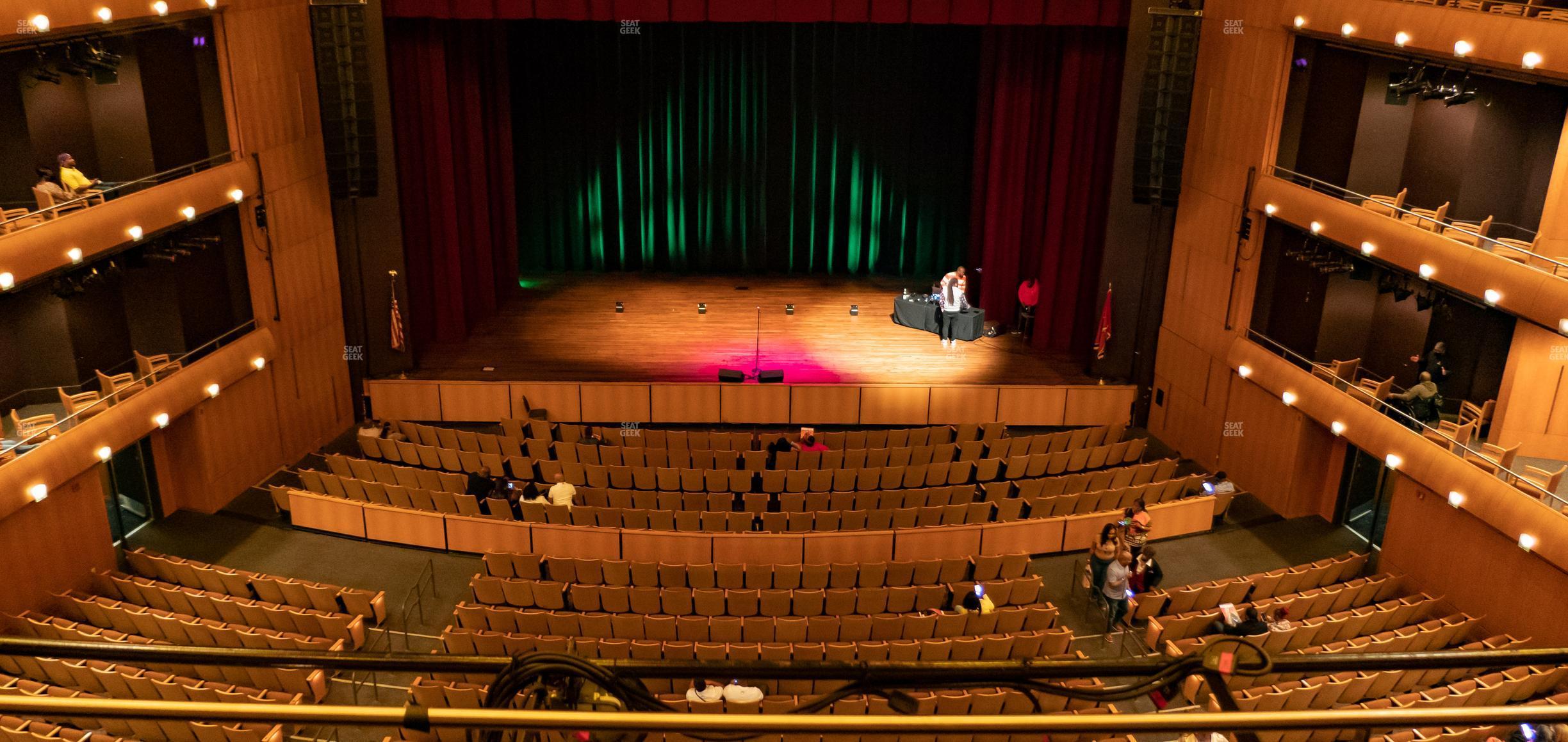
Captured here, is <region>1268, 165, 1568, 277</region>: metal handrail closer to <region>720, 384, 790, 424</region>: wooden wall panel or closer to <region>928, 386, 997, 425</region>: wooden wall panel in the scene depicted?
<region>928, 386, 997, 425</region>: wooden wall panel

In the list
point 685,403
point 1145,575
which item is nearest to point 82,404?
point 685,403

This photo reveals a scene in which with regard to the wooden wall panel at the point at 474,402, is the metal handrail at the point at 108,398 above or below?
above

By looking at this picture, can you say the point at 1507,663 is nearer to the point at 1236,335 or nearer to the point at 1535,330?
the point at 1535,330

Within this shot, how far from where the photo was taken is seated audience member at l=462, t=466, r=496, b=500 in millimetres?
14406

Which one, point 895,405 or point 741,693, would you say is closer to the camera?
point 741,693

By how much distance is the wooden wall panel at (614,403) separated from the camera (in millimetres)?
17375

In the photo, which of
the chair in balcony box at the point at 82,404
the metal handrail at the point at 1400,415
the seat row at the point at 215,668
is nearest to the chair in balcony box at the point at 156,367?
the chair in balcony box at the point at 82,404

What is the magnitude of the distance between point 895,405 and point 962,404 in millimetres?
1015

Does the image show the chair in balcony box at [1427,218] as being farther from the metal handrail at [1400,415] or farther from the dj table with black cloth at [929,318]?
the dj table with black cloth at [929,318]

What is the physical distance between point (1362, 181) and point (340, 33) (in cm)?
1407

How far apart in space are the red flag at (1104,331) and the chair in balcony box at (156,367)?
1290 centimetres

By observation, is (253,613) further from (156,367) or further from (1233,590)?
(1233,590)

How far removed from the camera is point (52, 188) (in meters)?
12.7

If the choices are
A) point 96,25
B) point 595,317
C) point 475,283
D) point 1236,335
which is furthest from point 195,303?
point 1236,335
